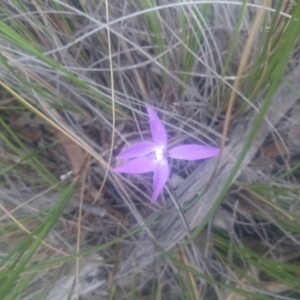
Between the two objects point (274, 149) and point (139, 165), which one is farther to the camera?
point (274, 149)

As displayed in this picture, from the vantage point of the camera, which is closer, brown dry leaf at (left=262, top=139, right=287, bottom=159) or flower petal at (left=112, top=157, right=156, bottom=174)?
flower petal at (left=112, top=157, right=156, bottom=174)

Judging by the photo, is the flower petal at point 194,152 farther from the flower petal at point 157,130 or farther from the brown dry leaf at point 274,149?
the brown dry leaf at point 274,149

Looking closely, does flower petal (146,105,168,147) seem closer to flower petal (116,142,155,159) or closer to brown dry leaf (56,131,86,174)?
flower petal (116,142,155,159)

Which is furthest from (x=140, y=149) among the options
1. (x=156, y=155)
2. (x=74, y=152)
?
(x=74, y=152)

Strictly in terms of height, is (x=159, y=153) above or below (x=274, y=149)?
above

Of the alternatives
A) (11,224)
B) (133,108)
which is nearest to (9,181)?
(11,224)

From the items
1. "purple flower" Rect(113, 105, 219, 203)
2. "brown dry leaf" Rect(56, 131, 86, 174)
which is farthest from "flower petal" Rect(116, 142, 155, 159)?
"brown dry leaf" Rect(56, 131, 86, 174)

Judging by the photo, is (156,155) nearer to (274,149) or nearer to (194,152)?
(194,152)

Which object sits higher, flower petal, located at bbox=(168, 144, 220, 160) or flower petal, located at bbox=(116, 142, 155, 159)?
flower petal, located at bbox=(116, 142, 155, 159)
